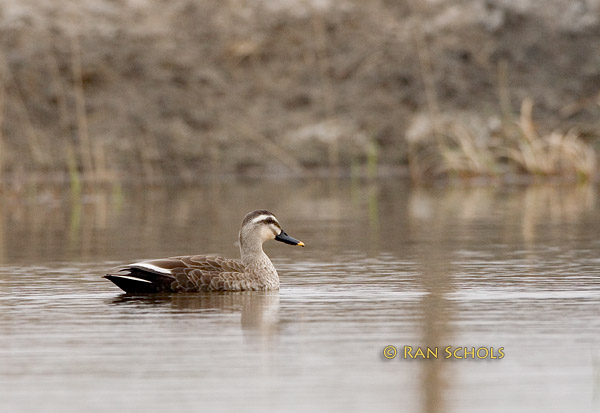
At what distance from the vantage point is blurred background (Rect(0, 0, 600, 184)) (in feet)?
86.7

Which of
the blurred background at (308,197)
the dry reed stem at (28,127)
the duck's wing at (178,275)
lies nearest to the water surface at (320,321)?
the blurred background at (308,197)

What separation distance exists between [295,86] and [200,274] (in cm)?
1861

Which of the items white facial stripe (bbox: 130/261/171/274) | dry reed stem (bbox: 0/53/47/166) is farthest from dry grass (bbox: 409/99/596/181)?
white facial stripe (bbox: 130/261/171/274)

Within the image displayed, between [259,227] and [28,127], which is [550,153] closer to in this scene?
[28,127]

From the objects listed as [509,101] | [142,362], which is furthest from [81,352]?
[509,101]

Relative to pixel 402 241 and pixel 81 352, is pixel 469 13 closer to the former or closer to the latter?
pixel 402 241

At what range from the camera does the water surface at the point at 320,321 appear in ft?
21.2

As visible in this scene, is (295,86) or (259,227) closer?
(259,227)

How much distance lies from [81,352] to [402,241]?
7447 millimetres

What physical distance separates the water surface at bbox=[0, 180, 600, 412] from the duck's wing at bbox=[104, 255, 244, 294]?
128 millimetres

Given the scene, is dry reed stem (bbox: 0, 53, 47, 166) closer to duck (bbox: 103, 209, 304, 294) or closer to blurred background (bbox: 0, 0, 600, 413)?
blurred background (bbox: 0, 0, 600, 413)

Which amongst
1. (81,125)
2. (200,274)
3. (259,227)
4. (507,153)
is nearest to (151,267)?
(200,274)

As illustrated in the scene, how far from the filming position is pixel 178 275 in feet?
32.9

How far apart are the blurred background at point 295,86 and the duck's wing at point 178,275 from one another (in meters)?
14.7
